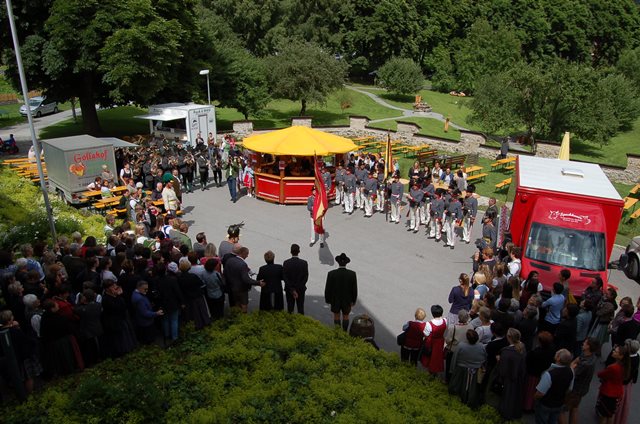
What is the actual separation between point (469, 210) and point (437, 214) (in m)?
0.95

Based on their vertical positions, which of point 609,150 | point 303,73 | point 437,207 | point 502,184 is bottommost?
point 609,150

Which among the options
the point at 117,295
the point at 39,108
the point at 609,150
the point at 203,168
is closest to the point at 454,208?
the point at 117,295

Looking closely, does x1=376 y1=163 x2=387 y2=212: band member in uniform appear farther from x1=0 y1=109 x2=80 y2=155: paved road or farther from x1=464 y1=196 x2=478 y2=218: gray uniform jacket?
x1=0 y1=109 x2=80 y2=155: paved road

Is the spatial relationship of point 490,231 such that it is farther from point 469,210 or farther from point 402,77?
point 402,77

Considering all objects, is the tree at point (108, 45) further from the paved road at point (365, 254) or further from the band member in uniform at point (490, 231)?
the band member in uniform at point (490, 231)

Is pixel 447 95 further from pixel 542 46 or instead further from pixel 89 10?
pixel 89 10

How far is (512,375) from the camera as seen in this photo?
762cm

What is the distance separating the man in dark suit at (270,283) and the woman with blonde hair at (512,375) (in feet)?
14.5

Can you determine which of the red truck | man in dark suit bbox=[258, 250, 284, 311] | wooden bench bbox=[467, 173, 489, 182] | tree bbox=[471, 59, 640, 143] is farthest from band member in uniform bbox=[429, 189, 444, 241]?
tree bbox=[471, 59, 640, 143]

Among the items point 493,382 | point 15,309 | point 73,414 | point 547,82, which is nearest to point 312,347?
point 493,382

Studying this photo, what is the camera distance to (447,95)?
64375 millimetres

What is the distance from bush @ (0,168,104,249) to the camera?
1345 cm

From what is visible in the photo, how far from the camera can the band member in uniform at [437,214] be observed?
16.0 m

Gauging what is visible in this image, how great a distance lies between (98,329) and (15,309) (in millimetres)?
1416
